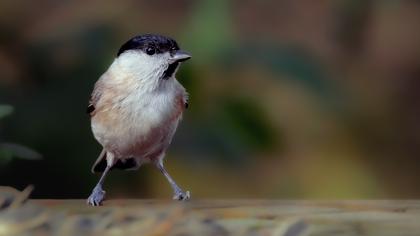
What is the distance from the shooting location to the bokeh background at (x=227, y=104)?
1.39 metres

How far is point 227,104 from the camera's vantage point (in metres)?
1.39

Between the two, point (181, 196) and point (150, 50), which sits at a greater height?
point (150, 50)

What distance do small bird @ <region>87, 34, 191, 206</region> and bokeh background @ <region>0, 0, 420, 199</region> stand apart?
0.50ft

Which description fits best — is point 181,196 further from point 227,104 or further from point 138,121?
point 227,104

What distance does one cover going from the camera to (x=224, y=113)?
1.38 metres

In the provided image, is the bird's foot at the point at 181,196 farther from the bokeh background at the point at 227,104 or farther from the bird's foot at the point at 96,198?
the bokeh background at the point at 227,104

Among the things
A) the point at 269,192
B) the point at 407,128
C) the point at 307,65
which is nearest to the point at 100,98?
the point at 307,65

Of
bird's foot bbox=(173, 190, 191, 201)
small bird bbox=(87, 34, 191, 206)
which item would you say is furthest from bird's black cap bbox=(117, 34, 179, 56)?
bird's foot bbox=(173, 190, 191, 201)

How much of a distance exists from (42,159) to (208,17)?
1.05ft

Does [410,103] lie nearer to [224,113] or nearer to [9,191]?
[224,113]

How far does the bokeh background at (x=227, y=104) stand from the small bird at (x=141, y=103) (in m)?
0.15

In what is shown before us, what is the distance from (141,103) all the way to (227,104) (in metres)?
0.39

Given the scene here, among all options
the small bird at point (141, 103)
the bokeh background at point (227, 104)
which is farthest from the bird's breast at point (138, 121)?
the bokeh background at point (227, 104)

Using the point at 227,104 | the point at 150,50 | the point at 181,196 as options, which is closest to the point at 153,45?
the point at 150,50
